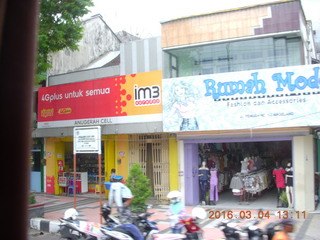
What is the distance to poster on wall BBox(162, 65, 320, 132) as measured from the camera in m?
10.3

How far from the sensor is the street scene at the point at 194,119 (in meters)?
10.2

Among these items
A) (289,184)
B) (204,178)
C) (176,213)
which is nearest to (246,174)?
(204,178)

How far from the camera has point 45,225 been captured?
9703 mm

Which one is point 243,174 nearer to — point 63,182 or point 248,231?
point 248,231

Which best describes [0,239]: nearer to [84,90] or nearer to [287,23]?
[287,23]

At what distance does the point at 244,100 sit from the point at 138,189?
4.39m

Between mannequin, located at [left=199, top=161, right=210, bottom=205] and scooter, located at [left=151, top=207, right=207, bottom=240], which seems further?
mannequin, located at [left=199, top=161, right=210, bottom=205]

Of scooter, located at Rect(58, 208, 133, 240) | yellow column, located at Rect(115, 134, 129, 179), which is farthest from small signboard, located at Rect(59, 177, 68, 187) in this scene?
scooter, located at Rect(58, 208, 133, 240)

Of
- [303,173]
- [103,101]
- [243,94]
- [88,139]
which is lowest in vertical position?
Result: [303,173]

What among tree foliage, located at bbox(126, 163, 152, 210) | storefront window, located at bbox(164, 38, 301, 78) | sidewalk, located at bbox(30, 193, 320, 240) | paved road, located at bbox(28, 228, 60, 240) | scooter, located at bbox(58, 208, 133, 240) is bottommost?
paved road, located at bbox(28, 228, 60, 240)

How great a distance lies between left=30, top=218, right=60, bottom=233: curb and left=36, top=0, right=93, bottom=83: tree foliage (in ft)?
18.2

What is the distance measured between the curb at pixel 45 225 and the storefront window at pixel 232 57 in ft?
21.0
